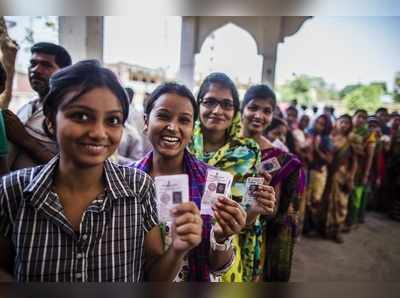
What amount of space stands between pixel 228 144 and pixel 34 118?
63 centimetres

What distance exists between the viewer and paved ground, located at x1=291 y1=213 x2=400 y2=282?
45.7 inches

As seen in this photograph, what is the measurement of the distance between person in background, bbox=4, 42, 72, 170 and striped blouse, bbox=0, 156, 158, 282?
0.18 feet

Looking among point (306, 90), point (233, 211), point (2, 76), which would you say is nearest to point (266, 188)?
point (233, 211)

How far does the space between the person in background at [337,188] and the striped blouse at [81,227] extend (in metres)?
0.73

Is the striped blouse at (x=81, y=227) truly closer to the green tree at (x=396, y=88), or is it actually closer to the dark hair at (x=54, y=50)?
the dark hair at (x=54, y=50)

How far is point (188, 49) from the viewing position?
105 cm

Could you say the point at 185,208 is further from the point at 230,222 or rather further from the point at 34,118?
the point at 34,118

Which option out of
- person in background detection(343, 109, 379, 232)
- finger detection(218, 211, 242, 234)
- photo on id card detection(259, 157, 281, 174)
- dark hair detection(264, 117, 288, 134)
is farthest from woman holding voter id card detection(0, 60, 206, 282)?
person in background detection(343, 109, 379, 232)

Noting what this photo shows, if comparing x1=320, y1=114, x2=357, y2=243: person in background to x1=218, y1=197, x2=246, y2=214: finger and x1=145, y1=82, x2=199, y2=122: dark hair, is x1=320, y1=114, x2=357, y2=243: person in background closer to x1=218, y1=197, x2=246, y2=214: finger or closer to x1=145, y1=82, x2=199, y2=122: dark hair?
x1=218, y1=197, x2=246, y2=214: finger

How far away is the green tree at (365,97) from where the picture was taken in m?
1.09

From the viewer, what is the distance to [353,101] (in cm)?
110

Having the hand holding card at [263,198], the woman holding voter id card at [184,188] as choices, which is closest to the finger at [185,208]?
the woman holding voter id card at [184,188]

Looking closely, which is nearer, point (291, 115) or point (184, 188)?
point (184, 188)

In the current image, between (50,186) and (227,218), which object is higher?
(50,186)
